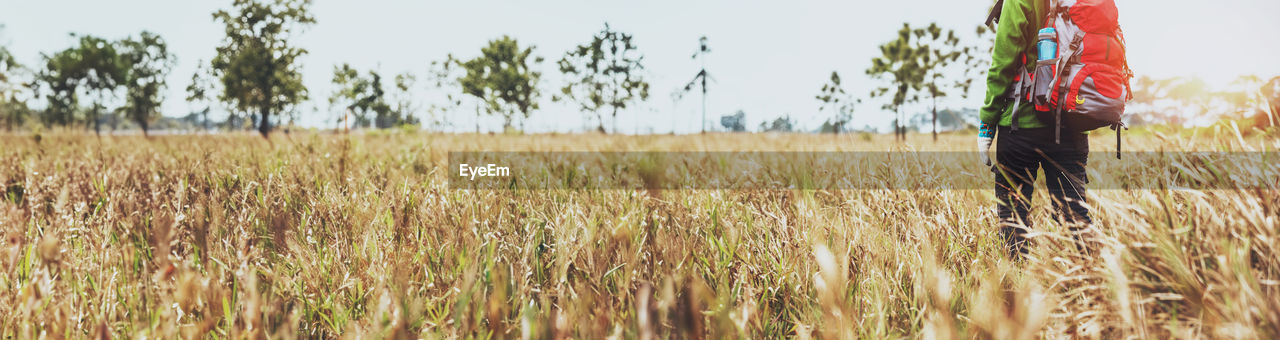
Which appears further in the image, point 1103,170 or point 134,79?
point 134,79

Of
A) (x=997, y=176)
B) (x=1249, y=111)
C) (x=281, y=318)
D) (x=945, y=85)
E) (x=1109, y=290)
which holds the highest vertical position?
(x=945, y=85)

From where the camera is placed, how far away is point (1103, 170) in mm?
3604

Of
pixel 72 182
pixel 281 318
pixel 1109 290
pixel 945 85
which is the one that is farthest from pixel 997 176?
pixel 945 85

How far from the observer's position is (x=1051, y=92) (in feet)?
7.89

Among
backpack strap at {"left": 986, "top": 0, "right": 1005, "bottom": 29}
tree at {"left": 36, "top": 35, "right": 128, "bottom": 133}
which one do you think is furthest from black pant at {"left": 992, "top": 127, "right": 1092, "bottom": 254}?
tree at {"left": 36, "top": 35, "right": 128, "bottom": 133}

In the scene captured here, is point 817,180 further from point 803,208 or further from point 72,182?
point 72,182

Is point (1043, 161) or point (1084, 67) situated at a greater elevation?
point (1084, 67)

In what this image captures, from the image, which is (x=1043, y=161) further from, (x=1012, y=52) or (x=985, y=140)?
(x=1012, y=52)

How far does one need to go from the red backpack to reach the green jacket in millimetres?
92

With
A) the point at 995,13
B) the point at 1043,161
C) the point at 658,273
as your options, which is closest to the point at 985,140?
the point at 1043,161

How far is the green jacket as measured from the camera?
2.55 meters

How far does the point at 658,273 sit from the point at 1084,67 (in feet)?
6.66

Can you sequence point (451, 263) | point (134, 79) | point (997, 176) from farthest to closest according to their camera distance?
point (134, 79)
point (997, 176)
point (451, 263)

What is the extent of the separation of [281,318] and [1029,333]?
1.86m
